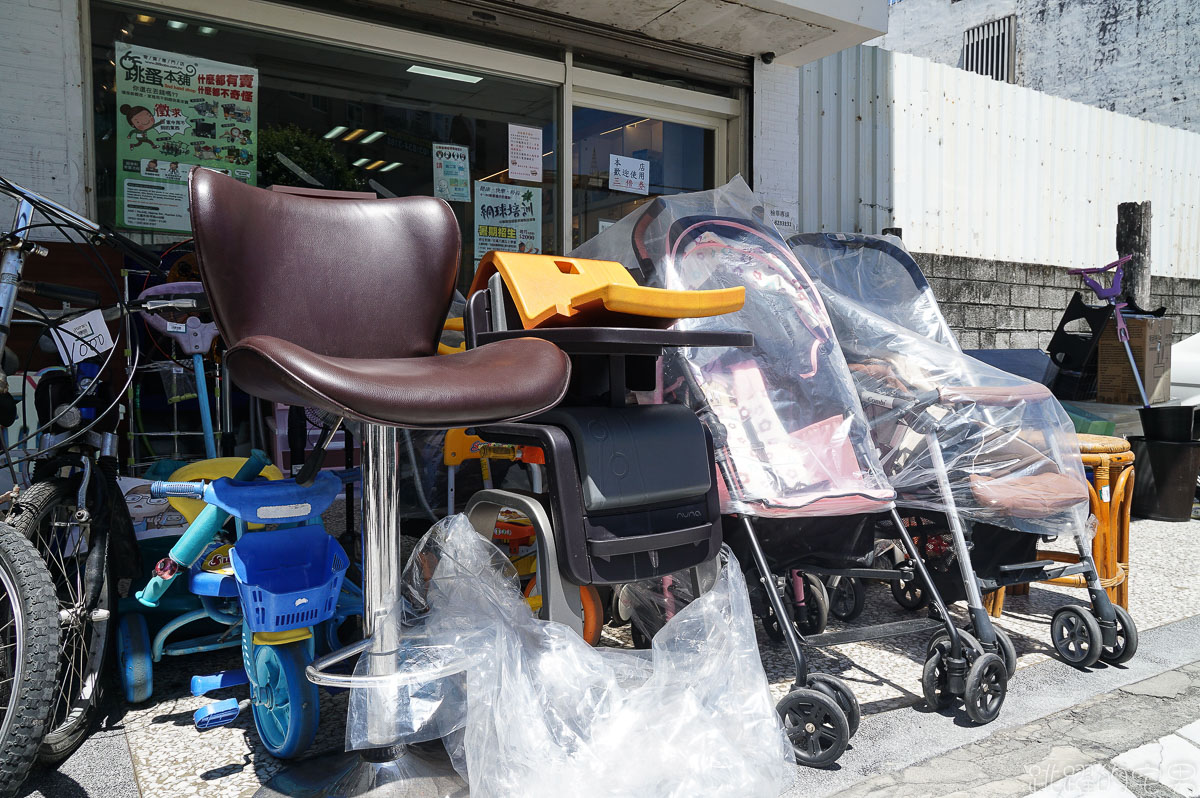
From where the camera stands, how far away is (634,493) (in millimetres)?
1810

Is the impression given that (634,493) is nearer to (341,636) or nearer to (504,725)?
(504,725)

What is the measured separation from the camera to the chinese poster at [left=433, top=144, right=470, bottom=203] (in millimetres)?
4621

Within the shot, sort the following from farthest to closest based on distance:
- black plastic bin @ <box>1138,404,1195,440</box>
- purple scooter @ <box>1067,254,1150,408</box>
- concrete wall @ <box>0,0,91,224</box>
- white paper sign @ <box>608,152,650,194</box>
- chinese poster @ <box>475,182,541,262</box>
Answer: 1. purple scooter @ <box>1067,254,1150,408</box>
2. white paper sign @ <box>608,152,650,194</box>
3. black plastic bin @ <box>1138,404,1195,440</box>
4. chinese poster @ <box>475,182,541,262</box>
5. concrete wall @ <box>0,0,91,224</box>

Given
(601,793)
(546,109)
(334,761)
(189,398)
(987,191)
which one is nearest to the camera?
Answer: (601,793)

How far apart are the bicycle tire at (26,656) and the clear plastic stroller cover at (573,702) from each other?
26.3 inches

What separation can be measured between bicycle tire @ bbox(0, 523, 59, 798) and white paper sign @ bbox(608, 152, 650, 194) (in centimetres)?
405

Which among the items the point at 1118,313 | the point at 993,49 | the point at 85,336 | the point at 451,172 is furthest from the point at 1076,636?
the point at 993,49

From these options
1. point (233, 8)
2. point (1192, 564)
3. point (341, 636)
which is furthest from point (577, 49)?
point (1192, 564)

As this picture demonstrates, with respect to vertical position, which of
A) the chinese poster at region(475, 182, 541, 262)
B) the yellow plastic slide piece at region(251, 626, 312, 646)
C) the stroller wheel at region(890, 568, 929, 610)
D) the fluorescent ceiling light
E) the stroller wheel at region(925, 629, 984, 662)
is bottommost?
the stroller wheel at region(890, 568, 929, 610)

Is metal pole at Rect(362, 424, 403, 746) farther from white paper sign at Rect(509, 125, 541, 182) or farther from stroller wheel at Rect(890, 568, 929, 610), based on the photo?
white paper sign at Rect(509, 125, 541, 182)

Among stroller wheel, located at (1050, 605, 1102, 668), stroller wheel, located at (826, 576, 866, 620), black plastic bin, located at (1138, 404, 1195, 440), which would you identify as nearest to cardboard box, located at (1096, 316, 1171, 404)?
black plastic bin, located at (1138, 404, 1195, 440)

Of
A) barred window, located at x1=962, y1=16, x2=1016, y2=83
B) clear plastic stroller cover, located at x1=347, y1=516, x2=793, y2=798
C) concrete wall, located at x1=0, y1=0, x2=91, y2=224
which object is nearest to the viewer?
clear plastic stroller cover, located at x1=347, y1=516, x2=793, y2=798

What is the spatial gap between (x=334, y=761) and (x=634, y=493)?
3.29 ft

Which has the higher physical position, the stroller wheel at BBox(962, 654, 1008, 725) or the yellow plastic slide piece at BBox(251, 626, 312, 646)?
the yellow plastic slide piece at BBox(251, 626, 312, 646)
